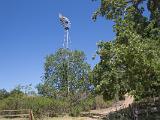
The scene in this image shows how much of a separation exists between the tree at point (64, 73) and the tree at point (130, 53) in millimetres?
34552

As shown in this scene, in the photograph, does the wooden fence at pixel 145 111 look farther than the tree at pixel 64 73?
No

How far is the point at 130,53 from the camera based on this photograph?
25219 mm

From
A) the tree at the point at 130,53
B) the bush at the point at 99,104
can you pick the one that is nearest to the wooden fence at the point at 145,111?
the tree at the point at 130,53

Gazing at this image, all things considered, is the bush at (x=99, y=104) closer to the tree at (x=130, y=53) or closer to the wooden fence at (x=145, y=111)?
the wooden fence at (x=145, y=111)

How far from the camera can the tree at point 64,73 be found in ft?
224


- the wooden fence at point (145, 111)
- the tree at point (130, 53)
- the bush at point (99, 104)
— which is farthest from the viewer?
the bush at point (99, 104)

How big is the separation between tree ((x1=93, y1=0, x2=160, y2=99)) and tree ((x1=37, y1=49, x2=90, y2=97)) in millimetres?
34552

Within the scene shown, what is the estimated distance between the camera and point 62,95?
67250 mm

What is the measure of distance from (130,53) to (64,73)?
45.5m

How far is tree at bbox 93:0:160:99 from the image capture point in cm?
2548

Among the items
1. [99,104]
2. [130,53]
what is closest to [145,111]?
[130,53]

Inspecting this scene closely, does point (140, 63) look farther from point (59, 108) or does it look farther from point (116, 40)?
point (59, 108)

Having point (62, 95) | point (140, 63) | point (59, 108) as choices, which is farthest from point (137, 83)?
point (62, 95)

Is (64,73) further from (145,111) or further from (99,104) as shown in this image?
(145,111)
